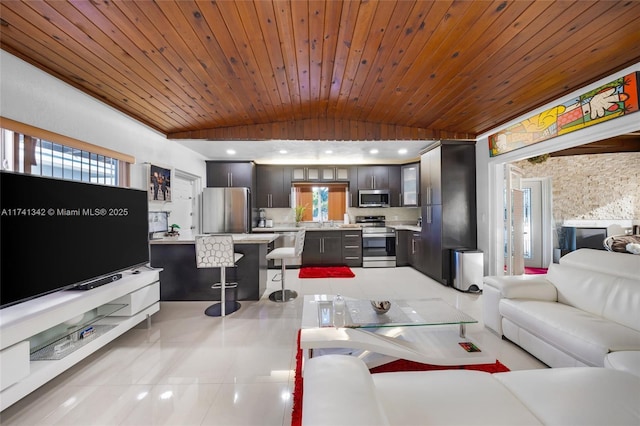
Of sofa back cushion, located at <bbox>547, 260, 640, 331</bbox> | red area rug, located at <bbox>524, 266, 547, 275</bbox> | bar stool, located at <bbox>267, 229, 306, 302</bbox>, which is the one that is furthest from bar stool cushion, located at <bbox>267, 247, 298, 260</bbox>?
red area rug, located at <bbox>524, 266, 547, 275</bbox>

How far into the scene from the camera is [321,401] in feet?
2.82

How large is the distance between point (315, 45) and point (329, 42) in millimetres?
116

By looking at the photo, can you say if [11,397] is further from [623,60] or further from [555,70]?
[623,60]

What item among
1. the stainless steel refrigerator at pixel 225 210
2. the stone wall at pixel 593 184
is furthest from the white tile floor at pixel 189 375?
the stone wall at pixel 593 184

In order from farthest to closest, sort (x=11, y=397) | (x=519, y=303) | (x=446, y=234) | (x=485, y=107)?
(x=446, y=234)
(x=485, y=107)
(x=519, y=303)
(x=11, y=397)

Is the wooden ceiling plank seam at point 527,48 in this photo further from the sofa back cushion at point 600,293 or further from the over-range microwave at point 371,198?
the over-range microwave at point 371,198

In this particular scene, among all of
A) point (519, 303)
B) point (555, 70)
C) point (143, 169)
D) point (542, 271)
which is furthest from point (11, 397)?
point (542, 271)

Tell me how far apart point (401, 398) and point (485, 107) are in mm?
3283

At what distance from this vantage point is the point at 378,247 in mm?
5410

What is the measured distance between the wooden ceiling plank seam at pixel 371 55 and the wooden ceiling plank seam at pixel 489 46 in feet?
2.30

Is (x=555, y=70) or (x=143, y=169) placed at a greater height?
(x=555, y=70)

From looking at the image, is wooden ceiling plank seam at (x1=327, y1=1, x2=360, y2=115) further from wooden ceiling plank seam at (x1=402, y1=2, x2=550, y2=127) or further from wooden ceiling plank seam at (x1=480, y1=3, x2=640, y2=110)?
wooden ceiling plank seam at (x1=480, y1=3, x2=640, y2=110)

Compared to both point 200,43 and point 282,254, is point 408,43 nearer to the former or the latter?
point 200,43


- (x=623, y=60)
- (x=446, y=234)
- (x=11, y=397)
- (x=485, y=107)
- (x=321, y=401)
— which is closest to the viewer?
(x=321, y=401)
